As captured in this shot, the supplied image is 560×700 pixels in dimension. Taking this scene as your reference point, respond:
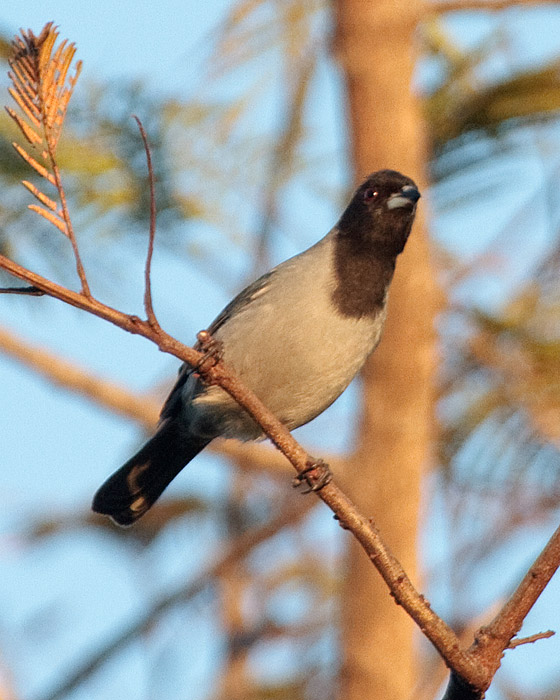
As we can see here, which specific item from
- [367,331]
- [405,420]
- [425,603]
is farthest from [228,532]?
[425,603]

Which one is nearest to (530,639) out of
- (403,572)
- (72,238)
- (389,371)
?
(403,572)

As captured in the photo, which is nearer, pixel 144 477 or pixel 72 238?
pixel 72 238

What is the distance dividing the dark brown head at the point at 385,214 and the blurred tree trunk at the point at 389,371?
0.54 m

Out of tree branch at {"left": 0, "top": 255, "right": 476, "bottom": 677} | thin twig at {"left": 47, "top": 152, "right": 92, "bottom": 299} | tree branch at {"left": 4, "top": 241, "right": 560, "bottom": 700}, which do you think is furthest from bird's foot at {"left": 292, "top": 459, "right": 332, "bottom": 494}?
thin twig at {"left": 47, "top": 152, "right": 92, "bottom": 299}

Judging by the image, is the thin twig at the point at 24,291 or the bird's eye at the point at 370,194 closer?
the thin twig at the point at 24,291

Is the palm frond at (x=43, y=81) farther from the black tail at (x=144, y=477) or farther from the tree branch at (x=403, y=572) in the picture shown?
the black tail at (x=144, y=477)

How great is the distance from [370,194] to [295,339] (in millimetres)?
759

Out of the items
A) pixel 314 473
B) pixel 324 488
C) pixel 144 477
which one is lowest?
pixel 324 488

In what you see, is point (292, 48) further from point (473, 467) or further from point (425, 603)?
point (425, 603)

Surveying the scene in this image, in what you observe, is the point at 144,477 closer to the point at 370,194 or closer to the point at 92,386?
the point at 92,386

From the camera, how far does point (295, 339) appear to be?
359 centimetres

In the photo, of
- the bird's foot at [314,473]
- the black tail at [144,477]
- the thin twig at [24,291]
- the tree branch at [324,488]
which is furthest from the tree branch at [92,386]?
the thin twig at [24,291]

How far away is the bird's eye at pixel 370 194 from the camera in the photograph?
403 centimetres

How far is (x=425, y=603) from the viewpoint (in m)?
2.35
